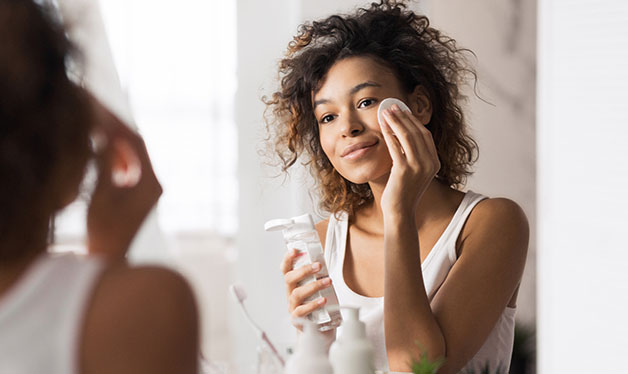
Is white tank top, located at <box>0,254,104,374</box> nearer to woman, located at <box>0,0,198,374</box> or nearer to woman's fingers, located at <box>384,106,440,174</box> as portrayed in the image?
woman, located at <box>0,0,198,374</box>

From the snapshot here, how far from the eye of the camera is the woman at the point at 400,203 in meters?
0.77

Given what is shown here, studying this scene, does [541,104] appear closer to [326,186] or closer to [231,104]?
[326,186]

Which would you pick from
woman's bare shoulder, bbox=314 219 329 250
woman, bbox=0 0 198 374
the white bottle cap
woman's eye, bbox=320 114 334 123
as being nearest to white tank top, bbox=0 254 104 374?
woman, bbox=0 0 198 374

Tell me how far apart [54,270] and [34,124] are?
0.07m

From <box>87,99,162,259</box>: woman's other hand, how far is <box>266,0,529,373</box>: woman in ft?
1.03

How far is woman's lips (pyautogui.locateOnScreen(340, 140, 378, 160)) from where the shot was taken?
89 centimetres

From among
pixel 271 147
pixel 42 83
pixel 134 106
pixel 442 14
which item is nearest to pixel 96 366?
pixel 42 83

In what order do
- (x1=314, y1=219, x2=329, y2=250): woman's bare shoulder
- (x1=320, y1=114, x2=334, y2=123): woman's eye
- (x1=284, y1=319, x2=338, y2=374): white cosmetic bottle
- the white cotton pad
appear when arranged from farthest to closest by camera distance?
(x1=314, y1=219, x2=329, y2=250): woman's bare shoulder, (x1=320, y1=114, x2=334, y2=123): woman's eye, the white cotton pad, (x1=284, y1=319, x2=338, y2=374): white cosmetic bottle

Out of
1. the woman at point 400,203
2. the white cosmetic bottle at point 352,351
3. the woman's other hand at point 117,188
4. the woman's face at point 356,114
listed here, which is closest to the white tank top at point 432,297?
the woman at point 400,203

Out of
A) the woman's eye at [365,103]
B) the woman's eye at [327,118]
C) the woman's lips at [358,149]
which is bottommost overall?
the woman's lips at [358,149]

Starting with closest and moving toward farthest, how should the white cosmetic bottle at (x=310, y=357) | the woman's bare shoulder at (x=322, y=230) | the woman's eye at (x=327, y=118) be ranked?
the white cosmetic bottle at (x=310, y=357), the woman's eye at (x=327, y=118), the woman's bare shoulder at (x=322, y=230)

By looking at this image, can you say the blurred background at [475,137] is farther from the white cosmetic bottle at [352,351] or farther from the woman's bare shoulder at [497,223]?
the white cosmetic bottle at [352,351]

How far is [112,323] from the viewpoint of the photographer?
1.08 ft

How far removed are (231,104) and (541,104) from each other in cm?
128
